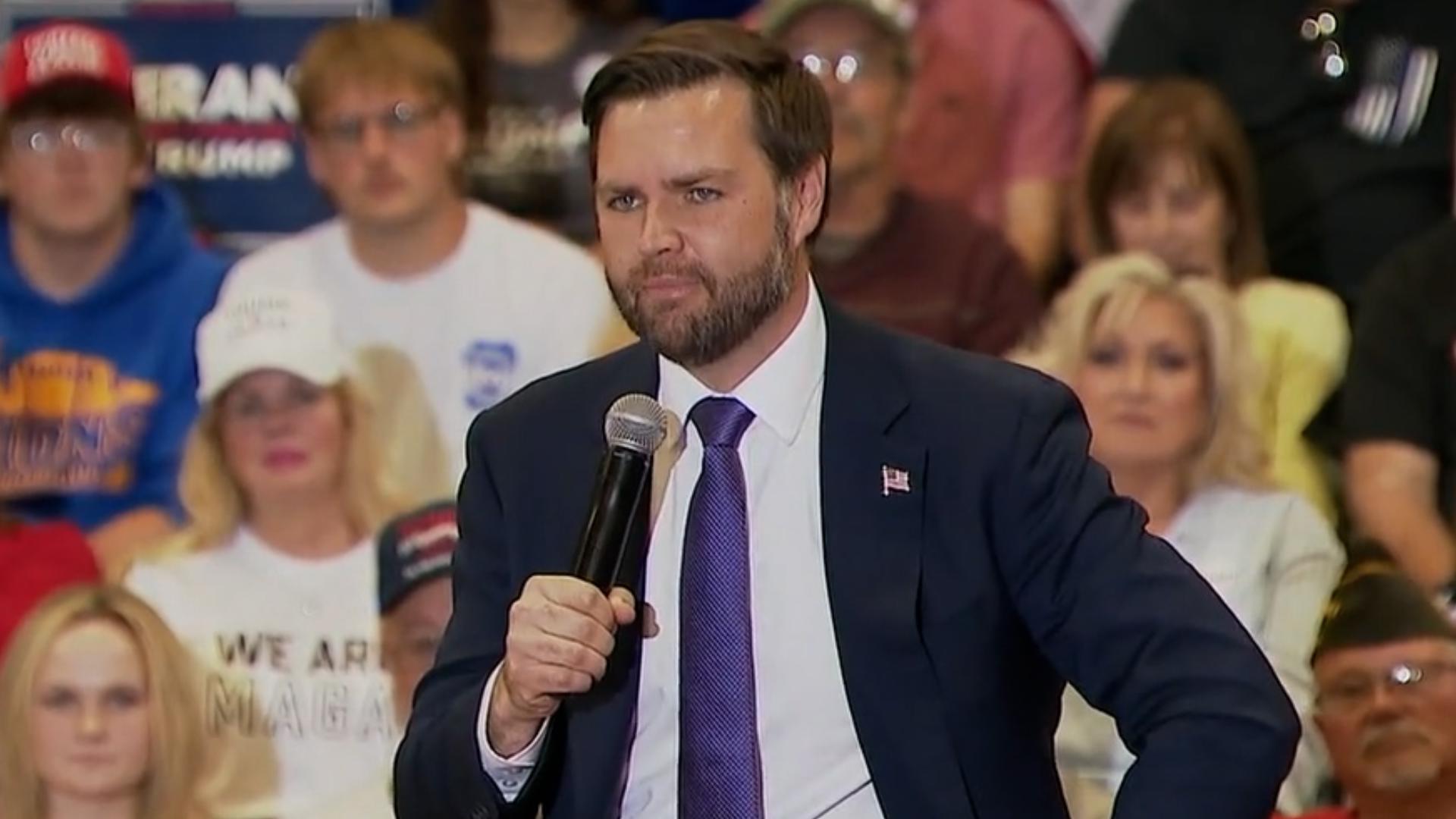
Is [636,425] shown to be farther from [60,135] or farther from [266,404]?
[60,135]

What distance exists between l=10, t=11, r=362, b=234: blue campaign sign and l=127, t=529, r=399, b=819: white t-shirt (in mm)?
1084

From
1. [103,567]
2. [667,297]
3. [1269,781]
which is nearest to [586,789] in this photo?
[667,297]

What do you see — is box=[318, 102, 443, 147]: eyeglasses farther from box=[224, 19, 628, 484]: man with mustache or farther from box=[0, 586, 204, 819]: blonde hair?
box=[0, 586, 204, 819]: blonde hair

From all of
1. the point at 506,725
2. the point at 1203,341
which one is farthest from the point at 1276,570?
the point at 506,725

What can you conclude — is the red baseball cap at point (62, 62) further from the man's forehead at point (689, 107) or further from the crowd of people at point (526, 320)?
the man's forehead at point (689, 107)

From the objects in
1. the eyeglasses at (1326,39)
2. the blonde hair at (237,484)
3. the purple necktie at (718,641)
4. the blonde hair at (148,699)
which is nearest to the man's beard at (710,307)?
the purple necktie at (718,641)

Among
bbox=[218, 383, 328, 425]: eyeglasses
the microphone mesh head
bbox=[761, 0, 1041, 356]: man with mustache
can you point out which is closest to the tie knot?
the microphone mesh head

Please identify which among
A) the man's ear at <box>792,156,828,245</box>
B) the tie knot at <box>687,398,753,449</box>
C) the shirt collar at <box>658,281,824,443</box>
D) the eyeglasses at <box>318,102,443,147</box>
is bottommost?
the tie knot at <box>687,398,753,449</box>

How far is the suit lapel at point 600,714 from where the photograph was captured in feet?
7.77

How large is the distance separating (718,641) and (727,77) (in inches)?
18.7

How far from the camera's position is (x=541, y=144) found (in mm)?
5336

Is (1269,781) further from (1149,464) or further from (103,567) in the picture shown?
(103,567)

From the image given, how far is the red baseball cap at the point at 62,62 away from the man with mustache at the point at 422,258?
14.6 inches

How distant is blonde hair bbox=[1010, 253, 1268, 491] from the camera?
438cm
